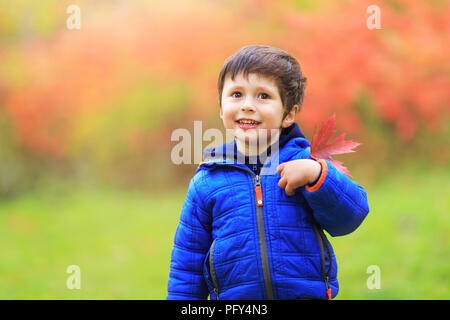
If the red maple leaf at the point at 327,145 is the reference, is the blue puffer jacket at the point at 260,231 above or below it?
below

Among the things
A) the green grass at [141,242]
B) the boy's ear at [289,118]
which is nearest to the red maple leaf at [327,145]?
the boy's ear at [289,118]

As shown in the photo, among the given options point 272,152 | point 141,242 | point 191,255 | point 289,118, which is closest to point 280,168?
point 272,152

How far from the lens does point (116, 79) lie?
6836 mm

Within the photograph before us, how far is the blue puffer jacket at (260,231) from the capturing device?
1.59 metres

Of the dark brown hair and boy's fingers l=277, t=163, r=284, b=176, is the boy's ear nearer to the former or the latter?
the dark brown hair

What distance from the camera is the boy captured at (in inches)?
62.6

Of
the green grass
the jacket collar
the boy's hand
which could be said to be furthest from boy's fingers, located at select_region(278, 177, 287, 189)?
the green grass

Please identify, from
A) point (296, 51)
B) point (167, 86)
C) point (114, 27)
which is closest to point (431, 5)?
point (296, 51)

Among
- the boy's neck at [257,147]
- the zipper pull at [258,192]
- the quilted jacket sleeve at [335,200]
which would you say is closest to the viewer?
the quilted jacket sleeve at [335,200]

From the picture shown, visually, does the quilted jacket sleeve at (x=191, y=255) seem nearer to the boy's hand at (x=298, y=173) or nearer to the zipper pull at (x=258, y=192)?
the zipper pull at (x=258, y=192)

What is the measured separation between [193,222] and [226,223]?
137mm

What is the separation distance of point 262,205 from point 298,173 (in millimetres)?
184

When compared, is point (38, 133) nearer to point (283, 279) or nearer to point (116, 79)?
point (116, 79)

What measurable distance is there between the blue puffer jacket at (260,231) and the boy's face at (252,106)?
11 centimetres
